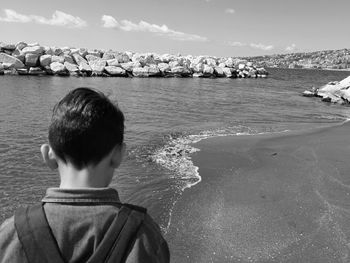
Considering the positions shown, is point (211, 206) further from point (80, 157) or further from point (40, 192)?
point (80, 157)

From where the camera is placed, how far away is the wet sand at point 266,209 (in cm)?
616

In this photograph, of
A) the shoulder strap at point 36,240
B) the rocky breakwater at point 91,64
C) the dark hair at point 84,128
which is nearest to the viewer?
the shoulder strap at point 36,240

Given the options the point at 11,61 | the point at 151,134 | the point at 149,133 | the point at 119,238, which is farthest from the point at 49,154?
the point at 11,61

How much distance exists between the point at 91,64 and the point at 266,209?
50.7 m

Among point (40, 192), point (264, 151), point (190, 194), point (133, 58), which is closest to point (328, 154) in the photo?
point (264, 151)

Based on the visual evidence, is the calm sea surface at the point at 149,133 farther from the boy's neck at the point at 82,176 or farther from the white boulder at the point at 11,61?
the white boulder at the point at 11,61

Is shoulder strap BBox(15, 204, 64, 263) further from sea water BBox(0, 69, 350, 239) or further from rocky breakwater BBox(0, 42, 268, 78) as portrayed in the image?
rocky breakwater BBox(0, 42, 268, 78)

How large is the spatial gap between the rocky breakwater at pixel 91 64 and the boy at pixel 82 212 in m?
48.9

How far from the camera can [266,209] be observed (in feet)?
25.5

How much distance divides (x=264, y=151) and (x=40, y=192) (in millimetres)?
7493

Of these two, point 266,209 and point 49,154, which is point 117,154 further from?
point 266,209

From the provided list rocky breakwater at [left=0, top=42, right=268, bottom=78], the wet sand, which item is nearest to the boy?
the wet sand

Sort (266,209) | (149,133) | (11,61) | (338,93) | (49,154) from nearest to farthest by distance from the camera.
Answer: (49,154), (266,209), (149,133), (338,93), (11,61)

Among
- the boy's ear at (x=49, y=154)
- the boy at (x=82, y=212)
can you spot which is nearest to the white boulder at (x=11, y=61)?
the boy's ear at (x=49, y=154)
